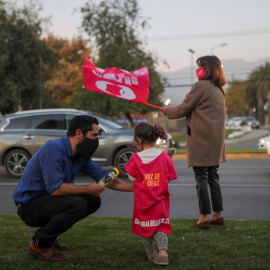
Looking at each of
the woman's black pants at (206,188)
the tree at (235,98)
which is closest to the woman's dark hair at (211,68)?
the woman's black pants at (206,188)

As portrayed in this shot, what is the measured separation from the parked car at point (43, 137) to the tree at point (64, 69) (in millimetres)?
32208

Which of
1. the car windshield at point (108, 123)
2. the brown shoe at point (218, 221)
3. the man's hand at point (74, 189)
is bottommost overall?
the brown shoe at point (218, 221)

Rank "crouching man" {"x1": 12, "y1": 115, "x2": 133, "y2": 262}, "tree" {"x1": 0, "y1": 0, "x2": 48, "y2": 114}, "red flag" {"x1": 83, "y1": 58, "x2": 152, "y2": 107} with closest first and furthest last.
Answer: "crouching man" {"x1": 12, "y1": 115, "x2": 133, "y2": 262}
"red flag" {"x1": 83, "y1": 58, "x2": 152, "y2": 107}
"tree" {"x1": 0, "y1": 0, "x2": 48, "y2": 114}

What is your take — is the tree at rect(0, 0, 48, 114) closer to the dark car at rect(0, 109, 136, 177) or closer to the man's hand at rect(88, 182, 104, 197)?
the dark car at rect(0, 109, 136, 177)

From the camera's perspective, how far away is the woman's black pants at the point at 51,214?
4586 millimetres

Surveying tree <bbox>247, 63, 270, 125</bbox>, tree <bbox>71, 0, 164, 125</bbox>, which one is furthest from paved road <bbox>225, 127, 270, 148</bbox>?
tree <bbox>247, 63, 270, 125</bbox>

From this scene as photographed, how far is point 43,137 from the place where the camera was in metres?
12.8

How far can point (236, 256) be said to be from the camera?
4684 millimetres

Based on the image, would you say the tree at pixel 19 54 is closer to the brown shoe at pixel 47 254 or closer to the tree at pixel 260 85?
the brown shoe at pixel 47 254

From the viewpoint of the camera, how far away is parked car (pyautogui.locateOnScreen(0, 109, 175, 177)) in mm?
12562

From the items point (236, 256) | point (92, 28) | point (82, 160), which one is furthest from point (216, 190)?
point (92, 28)

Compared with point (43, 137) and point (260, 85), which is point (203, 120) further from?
point (260, 85)

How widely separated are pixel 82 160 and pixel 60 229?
27.0 inches

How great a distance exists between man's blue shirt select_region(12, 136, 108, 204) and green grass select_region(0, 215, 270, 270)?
2.02 ft
